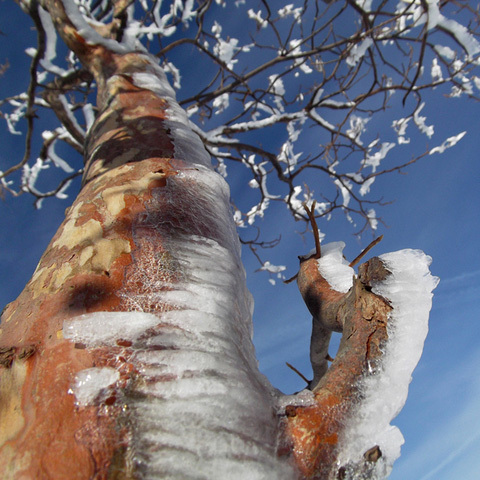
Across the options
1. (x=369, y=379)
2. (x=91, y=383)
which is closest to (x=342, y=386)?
(x=369, y=379)

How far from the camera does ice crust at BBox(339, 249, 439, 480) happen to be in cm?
44

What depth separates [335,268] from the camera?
3.11 feet

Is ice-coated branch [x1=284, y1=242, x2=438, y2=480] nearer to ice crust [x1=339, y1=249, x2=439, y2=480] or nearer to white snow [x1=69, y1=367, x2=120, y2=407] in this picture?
ice crust [x1=339, y1=249, x2=439, y2=480]

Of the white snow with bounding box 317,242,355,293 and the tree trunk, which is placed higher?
the white snow with bounding box 317,242,355,293

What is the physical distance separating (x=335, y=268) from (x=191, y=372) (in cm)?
61

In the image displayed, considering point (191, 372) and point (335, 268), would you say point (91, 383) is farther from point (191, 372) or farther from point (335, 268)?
point (335, 268)

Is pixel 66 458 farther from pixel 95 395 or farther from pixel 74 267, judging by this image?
pixel 74 267

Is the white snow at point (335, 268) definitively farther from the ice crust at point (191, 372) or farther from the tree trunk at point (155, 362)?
the ice crust at point (191, 372)

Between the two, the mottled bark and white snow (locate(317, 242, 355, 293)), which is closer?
the mottled bark

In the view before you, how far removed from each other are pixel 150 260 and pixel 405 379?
1.44 ft

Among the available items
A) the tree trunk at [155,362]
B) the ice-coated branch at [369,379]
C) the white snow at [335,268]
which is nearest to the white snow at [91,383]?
the tree trunk at [155,362]

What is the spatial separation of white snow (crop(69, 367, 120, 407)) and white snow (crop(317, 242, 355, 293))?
0.58 m

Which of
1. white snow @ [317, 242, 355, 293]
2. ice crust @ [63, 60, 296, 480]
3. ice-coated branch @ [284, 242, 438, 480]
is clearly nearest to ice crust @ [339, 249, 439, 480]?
ice-coated branch @ [284, 242, 438, 480]

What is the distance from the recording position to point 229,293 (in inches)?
24.4
